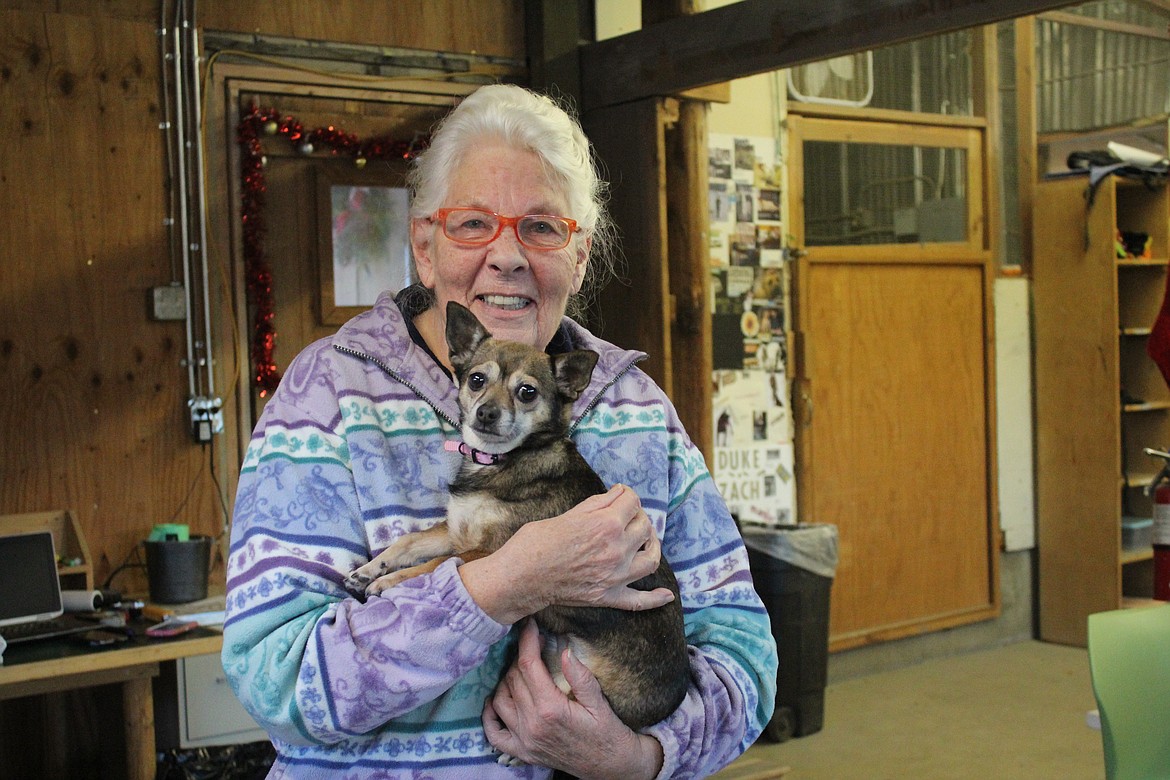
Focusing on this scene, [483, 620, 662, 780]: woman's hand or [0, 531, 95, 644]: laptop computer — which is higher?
[483, 620, 662, 780]: woman's hand

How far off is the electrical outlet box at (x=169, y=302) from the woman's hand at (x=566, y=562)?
111 inches

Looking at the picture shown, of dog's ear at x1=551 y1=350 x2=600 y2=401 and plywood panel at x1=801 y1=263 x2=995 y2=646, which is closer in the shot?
dog's ear at x1=551 y1=350 x2=600 y2=401

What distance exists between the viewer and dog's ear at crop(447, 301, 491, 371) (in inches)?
61.0

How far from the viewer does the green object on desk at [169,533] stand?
371cm

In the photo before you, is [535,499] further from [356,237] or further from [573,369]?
[356,237]

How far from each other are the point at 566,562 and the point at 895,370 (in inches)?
187

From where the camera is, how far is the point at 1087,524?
20.1ft

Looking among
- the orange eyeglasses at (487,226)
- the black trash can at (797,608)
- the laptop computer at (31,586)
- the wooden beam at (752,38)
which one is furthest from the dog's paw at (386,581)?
the black trash can at (797,608)

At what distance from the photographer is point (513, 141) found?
5.38 ft

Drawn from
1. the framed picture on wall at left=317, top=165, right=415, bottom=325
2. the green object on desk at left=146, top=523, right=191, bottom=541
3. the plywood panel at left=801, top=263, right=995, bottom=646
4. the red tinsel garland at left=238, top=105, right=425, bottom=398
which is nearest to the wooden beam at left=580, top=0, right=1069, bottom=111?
the framed picture on wall at left=317, top=165, right=415, bottom=325

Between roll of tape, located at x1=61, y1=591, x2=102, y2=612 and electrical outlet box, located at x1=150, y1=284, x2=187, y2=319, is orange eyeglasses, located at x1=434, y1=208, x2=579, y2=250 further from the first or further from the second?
electrical outlet box, located at x1=150, y1=284, x2=187, y2=319

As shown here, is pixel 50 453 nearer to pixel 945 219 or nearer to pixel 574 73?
pixel 574 73

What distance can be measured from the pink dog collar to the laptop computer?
202 cm

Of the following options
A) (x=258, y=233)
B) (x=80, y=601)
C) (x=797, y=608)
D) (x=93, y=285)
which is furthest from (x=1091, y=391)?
(x=80, y=601)
